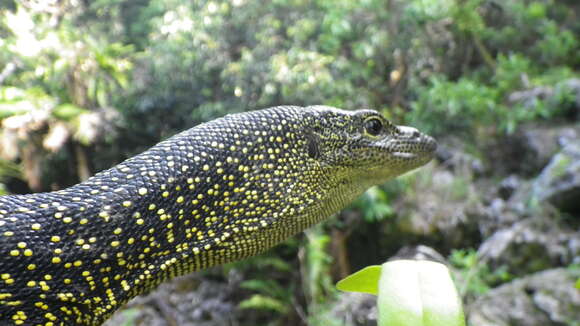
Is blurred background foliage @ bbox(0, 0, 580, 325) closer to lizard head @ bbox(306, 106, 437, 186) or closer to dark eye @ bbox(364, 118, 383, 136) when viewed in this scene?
lizard head @ bbox(306, 106, 437, 186)

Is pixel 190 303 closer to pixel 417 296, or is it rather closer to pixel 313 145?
pixel 313 145

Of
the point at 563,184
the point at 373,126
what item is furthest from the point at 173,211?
the point at 563,184

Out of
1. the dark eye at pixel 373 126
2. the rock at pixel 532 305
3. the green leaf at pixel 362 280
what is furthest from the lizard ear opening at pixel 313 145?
the rock at pixel 532 305

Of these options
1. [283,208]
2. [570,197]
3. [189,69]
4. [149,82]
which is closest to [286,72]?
[189,69]

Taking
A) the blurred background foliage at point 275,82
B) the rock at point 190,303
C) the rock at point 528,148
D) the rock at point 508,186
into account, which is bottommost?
the rock at point 190,303

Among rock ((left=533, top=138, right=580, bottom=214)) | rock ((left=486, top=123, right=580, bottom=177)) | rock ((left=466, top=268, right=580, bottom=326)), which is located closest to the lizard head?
rock ((left=466, top=268, right=580, bottom=326))

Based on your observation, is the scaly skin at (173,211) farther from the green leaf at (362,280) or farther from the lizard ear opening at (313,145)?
the green leaf at (362,280)
